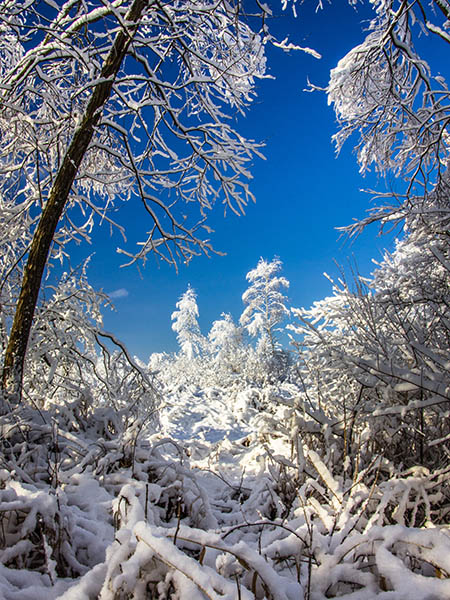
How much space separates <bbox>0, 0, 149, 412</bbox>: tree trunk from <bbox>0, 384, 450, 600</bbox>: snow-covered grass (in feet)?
2.24

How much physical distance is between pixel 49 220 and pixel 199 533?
3516 mm

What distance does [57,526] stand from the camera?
1461 mm

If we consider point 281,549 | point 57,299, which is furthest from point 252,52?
point 281,549

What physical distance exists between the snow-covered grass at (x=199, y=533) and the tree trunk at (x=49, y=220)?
2.24 feet

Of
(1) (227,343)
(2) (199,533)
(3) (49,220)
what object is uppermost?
(1) (227,343)

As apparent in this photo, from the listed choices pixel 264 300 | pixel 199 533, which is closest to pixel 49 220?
pixel 199 533

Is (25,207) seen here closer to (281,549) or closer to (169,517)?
(169,517)

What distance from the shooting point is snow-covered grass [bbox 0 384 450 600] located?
92 centimetres

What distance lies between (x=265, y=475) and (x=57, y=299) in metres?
3.72

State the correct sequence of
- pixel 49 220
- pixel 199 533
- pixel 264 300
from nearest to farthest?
pixel 199 533 < pixel 49 220 < pixel 264 300

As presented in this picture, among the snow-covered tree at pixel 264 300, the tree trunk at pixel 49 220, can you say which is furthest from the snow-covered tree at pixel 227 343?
the tree trunk at pixel 49 220

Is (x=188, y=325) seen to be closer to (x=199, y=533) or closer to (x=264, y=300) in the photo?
(x=264, y=300)

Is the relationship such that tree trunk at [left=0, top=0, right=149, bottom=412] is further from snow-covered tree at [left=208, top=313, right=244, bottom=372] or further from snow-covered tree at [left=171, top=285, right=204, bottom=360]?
snow-covered tree at [left=171, top=285, right=204, bottom=360]

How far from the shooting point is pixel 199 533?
103 centimetres
